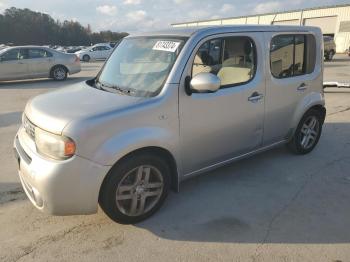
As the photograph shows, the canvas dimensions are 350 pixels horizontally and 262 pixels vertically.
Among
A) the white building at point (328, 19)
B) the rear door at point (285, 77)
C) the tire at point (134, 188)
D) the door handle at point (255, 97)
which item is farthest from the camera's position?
the white building at point (328, 19)

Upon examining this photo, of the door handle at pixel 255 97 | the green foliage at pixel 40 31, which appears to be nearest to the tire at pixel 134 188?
the door handle at pixel 255 97

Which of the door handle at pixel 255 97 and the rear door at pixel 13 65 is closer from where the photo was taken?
the door handle at pixel 255 97

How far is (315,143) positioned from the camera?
5.43 metres

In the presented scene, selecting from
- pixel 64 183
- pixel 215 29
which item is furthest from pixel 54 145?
pixel 215 29

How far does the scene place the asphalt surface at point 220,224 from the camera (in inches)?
119

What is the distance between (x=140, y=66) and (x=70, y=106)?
0.93 meters

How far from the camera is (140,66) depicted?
148 inches

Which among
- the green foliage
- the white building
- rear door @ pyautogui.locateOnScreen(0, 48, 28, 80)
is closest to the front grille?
rear door @ pyautogui.locateOnScreen(0, 48, 28, 80)

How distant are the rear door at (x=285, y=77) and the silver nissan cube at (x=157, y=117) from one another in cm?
1

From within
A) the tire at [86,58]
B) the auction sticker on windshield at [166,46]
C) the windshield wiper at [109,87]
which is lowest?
the tire at [86,58]

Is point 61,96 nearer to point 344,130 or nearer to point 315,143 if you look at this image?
point 315,143

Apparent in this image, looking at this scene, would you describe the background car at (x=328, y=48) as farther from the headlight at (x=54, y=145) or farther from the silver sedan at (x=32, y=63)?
the headlight at (x=54, y=145)

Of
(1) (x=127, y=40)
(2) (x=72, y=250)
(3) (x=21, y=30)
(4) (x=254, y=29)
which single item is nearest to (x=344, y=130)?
(4) (x=254, y=29)

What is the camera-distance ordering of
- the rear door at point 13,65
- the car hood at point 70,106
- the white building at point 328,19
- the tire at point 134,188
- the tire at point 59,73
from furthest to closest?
the white building at point 328,19 → the tire at point 59,73 → the rear door at point 13,65 → the tire at point 134,188 → the car hood at point 70,106
